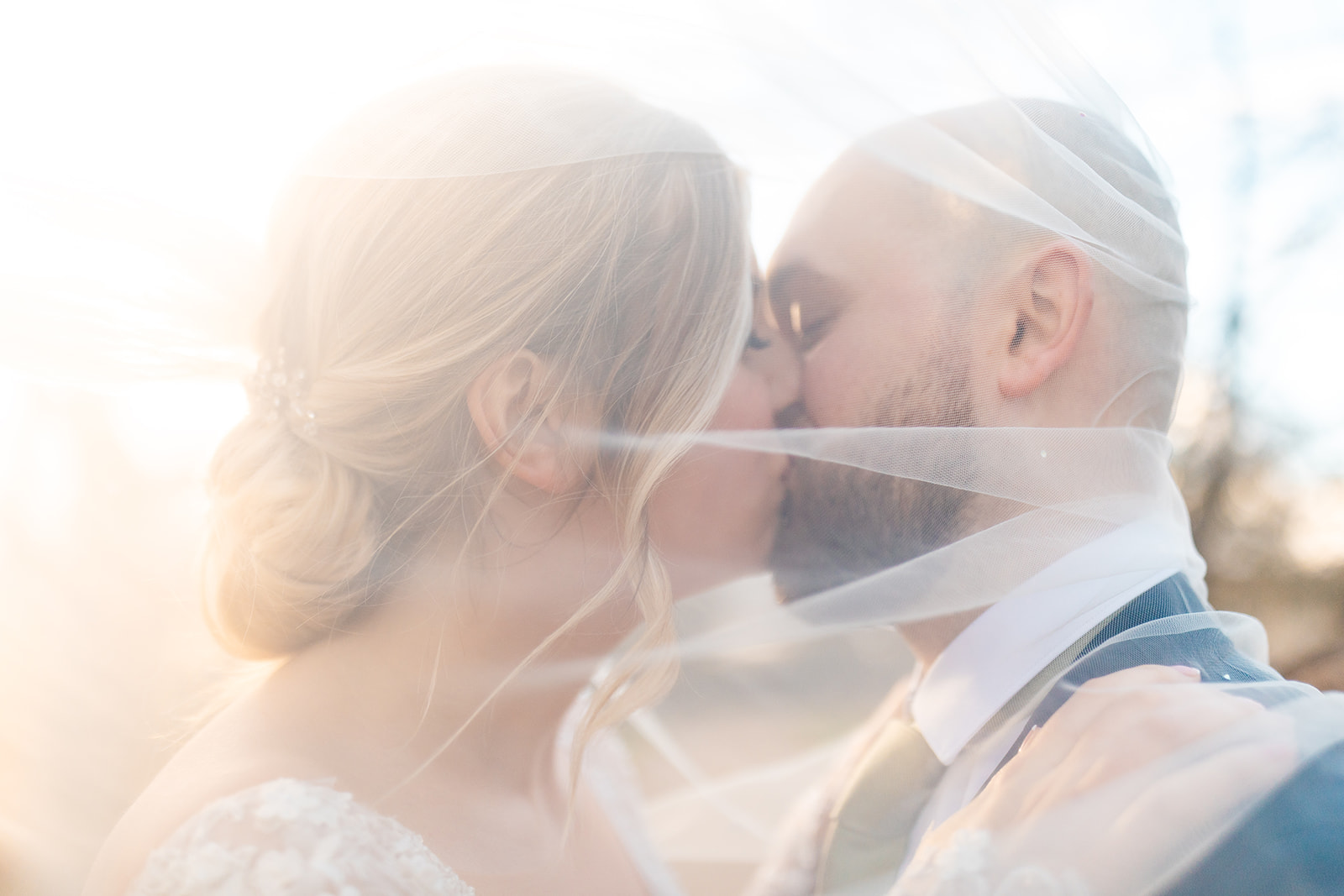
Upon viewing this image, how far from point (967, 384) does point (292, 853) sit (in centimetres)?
164

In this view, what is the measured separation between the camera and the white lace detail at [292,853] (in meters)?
1.45

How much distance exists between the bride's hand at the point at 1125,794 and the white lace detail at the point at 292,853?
0.93 metres

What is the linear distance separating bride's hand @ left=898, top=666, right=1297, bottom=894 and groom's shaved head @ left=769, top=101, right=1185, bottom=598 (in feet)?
1.82

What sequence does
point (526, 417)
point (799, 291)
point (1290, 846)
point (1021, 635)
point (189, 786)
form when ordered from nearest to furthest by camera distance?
point (1290, 846) < point (189, 786) < point (526, 417) < point (1021, 635) < point (799, 291)

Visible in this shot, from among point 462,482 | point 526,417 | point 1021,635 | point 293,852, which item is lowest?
point 293,852

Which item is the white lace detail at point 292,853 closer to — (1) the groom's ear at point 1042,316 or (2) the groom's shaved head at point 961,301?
(2) the groom's shaved head at point 961,301

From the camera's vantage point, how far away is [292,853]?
149 centimetres

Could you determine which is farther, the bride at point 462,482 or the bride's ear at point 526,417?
the bride's ear at point 526,417

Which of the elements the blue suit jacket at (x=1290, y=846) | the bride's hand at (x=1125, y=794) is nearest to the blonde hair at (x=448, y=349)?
the bride's hand at (x=1125, y=794)

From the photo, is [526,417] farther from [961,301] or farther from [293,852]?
[961,301]

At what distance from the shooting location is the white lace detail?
145 cm

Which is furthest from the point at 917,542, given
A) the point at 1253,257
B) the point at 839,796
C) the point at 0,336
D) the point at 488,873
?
the point at 0,336

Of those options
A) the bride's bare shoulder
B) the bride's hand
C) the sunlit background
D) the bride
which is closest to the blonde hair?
the bride

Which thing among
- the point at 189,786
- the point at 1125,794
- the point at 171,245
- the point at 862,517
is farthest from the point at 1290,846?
the point at 171,245
